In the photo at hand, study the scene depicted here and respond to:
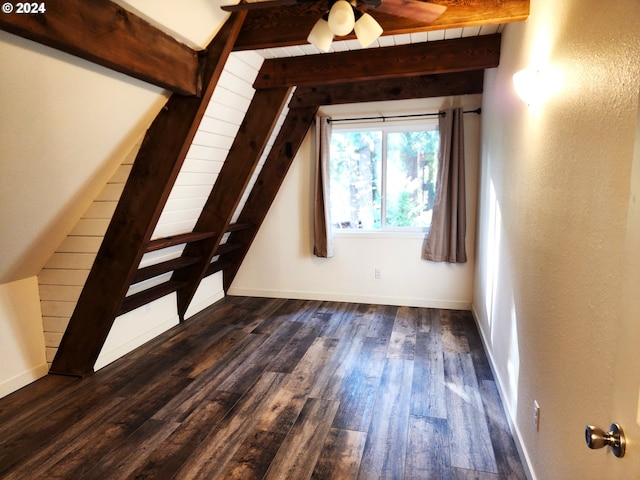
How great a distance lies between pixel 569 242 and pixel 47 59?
6.98ft

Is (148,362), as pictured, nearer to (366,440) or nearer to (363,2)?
(366,440)

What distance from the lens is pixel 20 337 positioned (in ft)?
8.85

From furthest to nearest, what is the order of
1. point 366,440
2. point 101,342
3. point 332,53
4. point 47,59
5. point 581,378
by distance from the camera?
point 332,53 < point 101,342 < point 366,440 < point 47,59 < point 581,378

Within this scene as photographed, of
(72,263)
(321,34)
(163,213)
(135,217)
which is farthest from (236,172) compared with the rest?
(321,34)

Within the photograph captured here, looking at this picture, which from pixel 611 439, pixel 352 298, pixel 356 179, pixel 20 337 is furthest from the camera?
pixel 352 298

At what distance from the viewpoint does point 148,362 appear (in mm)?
3053

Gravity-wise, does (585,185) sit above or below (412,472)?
above

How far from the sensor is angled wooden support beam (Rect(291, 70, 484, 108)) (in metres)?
3.69

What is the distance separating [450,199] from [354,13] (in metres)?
2.52

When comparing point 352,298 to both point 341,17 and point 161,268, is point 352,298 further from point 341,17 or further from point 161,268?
point 341,17

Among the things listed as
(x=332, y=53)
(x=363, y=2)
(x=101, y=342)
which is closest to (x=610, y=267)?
(x=363, y=2)

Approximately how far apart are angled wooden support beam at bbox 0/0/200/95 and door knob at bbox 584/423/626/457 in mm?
2034

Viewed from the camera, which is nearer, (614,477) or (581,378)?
(614,477)

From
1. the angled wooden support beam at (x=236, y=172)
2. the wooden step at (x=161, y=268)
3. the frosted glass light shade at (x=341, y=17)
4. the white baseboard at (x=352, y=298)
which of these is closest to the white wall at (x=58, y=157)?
the wooden step at (x=161, y=268)
